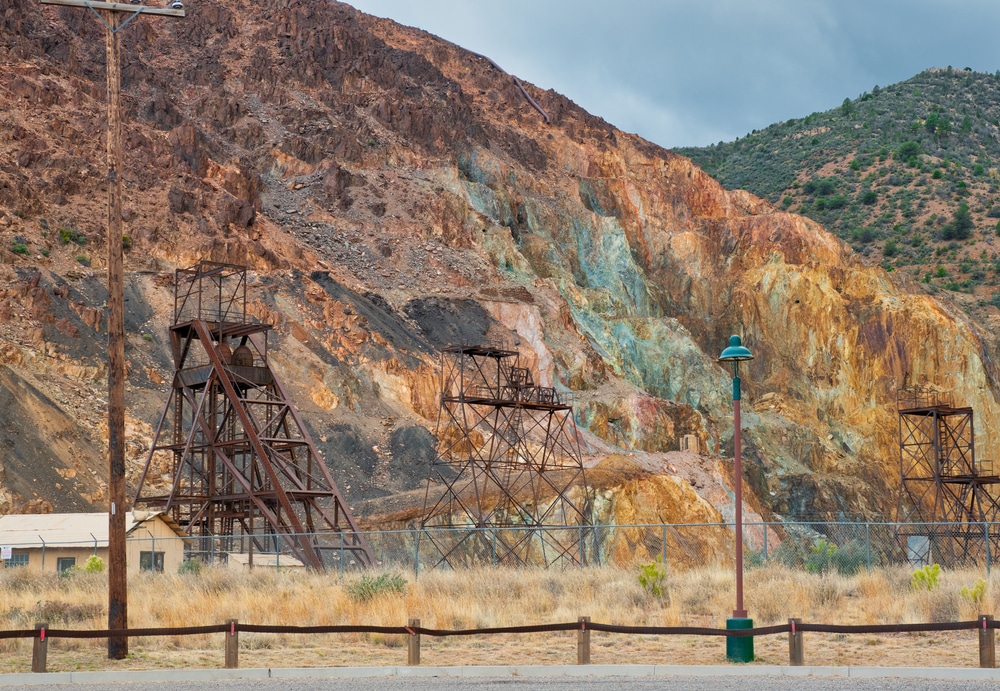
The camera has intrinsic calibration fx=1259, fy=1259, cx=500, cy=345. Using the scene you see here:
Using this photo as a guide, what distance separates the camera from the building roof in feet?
119

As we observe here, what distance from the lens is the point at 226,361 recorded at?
4206 cm

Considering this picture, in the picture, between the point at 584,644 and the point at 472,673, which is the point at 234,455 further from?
the point at 584,644

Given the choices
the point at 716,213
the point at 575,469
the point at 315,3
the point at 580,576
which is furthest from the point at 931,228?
the point at 580,576

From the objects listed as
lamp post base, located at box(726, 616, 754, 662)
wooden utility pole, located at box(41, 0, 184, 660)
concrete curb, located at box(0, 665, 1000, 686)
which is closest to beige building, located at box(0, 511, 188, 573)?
wooden utility pole, located at box(41, 0, 184, 660)

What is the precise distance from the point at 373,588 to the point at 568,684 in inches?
365

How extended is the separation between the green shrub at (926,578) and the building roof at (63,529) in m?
21.9

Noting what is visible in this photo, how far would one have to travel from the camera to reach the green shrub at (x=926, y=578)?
25127 millimetres

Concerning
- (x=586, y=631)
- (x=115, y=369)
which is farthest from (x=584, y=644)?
(x=115, y=369)

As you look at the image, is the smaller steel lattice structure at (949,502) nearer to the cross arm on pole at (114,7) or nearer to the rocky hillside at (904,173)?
the cross arm on pole at (114,7)

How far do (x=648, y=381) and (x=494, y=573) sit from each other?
52.2m

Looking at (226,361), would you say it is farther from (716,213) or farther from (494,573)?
(716,213)

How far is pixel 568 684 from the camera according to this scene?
16.9m

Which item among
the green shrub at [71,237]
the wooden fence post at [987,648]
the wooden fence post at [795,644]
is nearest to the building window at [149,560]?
the wooden fence post at [795,644]

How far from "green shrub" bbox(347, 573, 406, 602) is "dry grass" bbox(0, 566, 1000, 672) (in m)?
0.24
